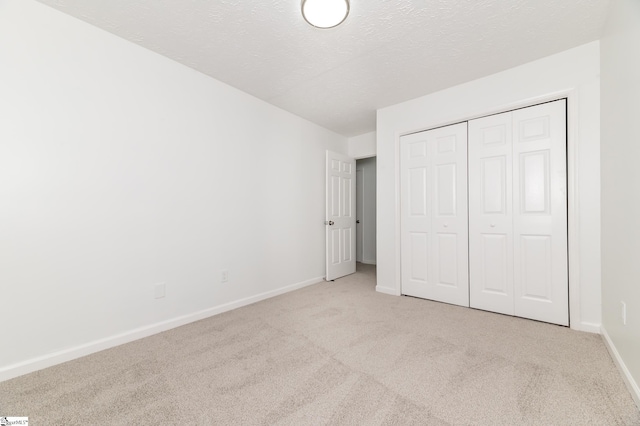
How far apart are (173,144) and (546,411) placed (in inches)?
128

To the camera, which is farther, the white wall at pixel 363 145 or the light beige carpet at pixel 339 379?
the white wall at pixel 363 145

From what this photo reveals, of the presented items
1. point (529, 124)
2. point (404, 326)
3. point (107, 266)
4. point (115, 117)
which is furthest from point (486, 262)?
point (115, 117)

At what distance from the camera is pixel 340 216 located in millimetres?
4391

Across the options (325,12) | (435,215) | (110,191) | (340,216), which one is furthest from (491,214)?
(110,191)

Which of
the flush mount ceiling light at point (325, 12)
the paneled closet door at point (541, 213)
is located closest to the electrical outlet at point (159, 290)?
the flush mount ceiling light at point (325, 12)

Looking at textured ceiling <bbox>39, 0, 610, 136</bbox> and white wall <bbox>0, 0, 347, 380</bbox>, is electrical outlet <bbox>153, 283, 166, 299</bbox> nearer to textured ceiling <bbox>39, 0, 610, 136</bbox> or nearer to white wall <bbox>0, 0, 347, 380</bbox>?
white wall <bbox>0, 0, 347, 380</bbox>

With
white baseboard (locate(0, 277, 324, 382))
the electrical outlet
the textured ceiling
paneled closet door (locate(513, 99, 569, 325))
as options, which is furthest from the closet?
the electrical outlet

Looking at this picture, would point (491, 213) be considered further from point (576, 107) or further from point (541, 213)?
point (576, 107)

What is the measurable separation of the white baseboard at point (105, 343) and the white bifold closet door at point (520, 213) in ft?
8.82

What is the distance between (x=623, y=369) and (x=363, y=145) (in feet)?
12.8

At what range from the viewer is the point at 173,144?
2.48 m

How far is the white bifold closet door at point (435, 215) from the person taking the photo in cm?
298

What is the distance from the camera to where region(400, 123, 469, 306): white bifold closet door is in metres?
2.98

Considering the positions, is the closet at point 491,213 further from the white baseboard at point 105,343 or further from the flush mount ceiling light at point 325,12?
the white baseboard at point 105,343
